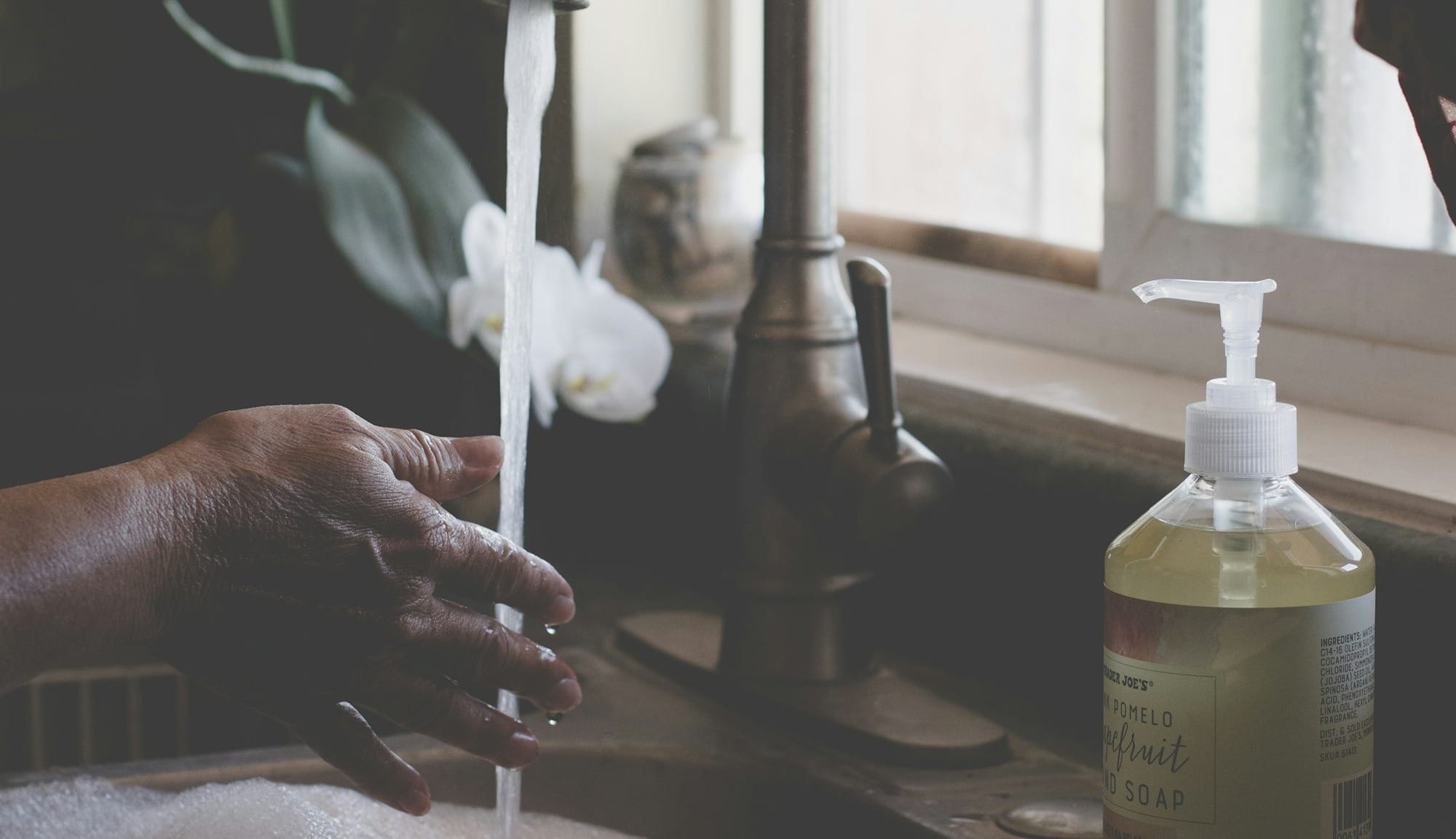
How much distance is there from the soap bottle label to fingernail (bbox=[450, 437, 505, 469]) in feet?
0.88

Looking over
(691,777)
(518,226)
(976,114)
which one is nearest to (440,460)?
(518,226)

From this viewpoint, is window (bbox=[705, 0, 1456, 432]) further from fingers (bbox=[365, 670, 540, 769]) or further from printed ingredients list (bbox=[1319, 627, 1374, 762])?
fingers (bbox=[365, 670, 540, 769])

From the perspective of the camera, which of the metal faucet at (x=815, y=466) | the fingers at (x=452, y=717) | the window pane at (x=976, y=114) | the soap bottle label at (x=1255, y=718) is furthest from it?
the window pane at (x=976, y=114)

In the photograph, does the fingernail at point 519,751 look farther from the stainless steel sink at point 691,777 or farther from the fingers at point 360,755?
the stainless steel sink at point 691,777

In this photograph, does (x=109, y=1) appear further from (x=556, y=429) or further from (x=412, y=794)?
(x=412, y=794)

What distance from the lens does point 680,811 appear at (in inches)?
31.1

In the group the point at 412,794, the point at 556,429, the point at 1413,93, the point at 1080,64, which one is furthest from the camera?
the point at 556,429

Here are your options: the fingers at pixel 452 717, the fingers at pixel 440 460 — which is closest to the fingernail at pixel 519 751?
the fingers at pixel 452 717

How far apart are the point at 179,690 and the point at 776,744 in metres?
0.52

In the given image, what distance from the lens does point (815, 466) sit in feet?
2.45

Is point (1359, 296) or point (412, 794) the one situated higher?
point (1359, 296)

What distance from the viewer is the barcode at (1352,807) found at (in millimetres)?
527

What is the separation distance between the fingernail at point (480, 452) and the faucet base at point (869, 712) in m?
0.24

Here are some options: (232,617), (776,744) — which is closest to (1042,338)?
(776,744)
